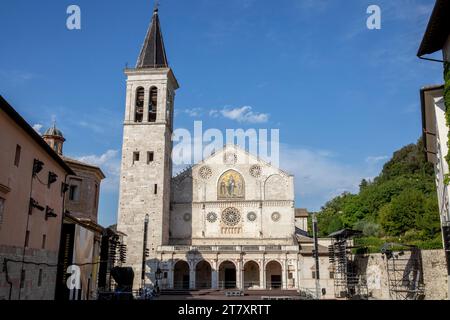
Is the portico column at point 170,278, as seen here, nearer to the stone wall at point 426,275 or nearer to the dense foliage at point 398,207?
the dense foliage at point 398,207

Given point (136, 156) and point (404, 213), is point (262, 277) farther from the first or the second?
point (136, 156)

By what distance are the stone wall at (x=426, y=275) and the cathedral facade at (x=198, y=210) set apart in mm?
10199

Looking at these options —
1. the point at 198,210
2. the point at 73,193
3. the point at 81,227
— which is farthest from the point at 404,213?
the point at 81,227

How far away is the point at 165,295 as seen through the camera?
118 feet

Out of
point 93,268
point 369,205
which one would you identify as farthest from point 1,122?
point 369,205

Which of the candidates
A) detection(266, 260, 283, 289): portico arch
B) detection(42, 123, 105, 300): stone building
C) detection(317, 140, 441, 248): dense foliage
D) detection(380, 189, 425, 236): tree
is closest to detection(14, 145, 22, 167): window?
detection(42, 123, 105, 300): stone building

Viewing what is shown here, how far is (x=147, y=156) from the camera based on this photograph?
148 ft

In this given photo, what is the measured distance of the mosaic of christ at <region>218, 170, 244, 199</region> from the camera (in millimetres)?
45688

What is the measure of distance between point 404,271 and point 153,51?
→ 35.2m

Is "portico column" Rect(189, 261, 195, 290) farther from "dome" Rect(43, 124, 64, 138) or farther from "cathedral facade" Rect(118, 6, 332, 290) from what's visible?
"dome" Rect(43, 124, 64, 138)

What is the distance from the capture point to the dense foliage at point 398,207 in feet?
128

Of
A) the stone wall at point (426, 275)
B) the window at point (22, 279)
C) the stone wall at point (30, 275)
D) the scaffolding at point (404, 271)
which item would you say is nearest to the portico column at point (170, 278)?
the stone wall at point (426, 275)

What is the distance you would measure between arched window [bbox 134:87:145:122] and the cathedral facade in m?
0.11
